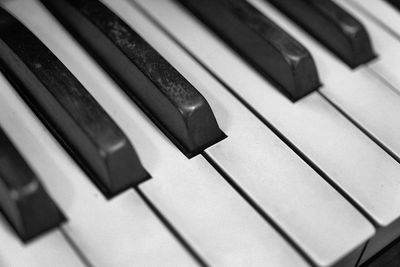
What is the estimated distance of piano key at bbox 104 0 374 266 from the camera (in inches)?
25.9

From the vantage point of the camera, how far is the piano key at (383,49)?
2.83 feet

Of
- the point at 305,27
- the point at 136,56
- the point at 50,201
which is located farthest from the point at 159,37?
the point at 50,201

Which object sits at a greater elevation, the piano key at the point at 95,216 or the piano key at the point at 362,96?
the piano key at the point at 362,96

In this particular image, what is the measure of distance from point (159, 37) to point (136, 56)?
10 cm

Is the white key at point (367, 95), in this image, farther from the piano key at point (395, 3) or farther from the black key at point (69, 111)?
the black key at point (69, 111)

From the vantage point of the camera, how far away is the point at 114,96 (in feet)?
2.51

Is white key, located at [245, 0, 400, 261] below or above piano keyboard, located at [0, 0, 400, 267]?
above

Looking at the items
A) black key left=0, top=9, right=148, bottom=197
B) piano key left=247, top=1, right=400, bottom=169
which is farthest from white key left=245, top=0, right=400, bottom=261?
black key left=0, top=9, right=148, bottom=197

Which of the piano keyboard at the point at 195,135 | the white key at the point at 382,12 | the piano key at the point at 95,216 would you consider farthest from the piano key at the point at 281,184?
the white key at the point at 382,12

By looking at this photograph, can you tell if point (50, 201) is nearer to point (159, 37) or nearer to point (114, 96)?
point (114, 96)

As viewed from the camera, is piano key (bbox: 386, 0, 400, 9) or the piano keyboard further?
piano key (bbox: 386, 0, 400, 9)

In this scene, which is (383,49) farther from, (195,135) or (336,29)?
(195,135)

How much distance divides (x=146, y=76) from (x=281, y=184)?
199 millimetres

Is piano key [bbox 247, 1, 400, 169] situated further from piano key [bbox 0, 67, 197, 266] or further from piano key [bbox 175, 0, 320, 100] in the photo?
piano key [bbox 0, 67, 197, 266]
